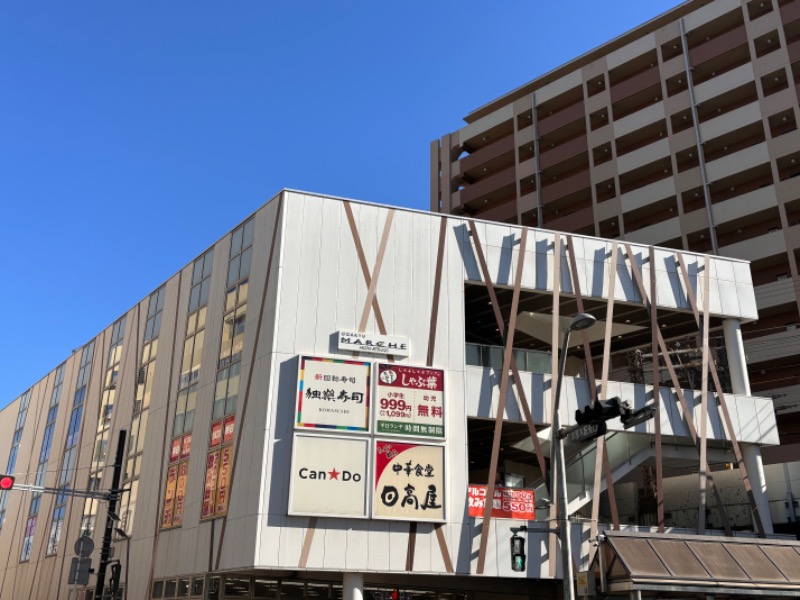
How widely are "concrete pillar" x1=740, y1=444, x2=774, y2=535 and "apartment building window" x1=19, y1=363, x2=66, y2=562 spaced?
37381 millimetres

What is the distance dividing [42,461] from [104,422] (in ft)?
34.6

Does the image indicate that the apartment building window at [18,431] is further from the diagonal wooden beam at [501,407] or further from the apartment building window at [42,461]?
the diagonal wooden beam at [501,407]

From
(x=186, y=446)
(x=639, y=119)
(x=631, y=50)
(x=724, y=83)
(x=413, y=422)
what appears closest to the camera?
(x=413, y=422)

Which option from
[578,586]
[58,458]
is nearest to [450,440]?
[578,586]

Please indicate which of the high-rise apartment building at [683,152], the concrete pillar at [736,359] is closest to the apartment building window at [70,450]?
the concrete pillar at [736,359]

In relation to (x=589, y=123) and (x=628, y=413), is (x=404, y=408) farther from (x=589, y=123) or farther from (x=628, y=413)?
(x=589, y=123)

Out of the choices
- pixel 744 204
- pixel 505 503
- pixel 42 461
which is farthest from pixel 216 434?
pixel 744 204

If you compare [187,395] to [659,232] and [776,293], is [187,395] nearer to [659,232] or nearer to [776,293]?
[776,293]

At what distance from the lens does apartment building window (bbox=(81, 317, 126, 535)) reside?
3797 cm

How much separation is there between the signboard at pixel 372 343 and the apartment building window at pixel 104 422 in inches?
703

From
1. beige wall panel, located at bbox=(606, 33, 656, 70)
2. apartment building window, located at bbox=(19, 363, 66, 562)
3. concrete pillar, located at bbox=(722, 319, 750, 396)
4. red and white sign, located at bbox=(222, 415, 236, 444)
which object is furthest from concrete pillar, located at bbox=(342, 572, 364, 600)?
beige wall panel, located at bbox=(606, 33, 656, 70)

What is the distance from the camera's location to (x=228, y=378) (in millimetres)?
29578

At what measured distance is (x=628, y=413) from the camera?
16.2 meters

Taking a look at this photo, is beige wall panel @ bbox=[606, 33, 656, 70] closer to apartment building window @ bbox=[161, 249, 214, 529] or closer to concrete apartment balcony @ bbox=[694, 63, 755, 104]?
concrete apartment balcony @ bbox=[694, 63, 755, 104]
